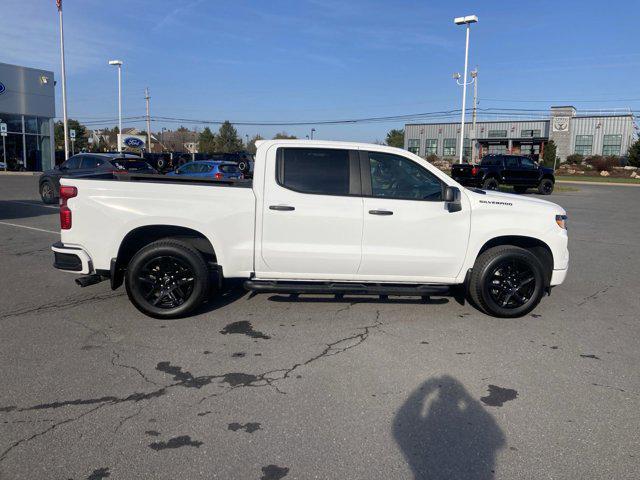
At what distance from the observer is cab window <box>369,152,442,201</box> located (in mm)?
5723

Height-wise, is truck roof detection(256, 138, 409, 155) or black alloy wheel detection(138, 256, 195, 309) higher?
truck roof detection(256, 138, 409, 155)

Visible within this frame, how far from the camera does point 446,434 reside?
3.45 metres

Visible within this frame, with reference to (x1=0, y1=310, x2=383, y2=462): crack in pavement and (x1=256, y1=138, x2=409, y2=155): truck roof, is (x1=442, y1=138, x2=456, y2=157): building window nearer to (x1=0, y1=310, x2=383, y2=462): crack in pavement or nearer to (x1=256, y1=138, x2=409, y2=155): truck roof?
(x1=256, y1=138, x2=409, y2=155): truck roof

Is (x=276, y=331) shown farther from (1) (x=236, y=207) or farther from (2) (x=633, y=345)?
(2) (x=633, y=345)

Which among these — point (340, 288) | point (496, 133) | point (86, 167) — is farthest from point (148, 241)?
point (496, 133)

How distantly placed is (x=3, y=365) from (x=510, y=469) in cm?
394

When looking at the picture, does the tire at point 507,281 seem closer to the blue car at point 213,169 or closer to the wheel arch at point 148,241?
the wheel arch at point 148,241

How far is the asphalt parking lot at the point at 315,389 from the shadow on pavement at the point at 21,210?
8.46 meters

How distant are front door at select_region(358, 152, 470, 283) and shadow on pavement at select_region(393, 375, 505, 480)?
1707 millimetres

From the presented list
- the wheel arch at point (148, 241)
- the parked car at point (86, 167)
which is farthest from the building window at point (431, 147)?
the wheel arch at point (148, 241)

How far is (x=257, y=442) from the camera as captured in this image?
333 cm

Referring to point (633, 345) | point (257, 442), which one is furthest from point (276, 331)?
point (633, 345)

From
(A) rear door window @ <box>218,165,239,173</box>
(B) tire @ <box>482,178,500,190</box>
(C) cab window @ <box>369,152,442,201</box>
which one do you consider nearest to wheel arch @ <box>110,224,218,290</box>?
(C) cab window @ <box>369,152,442,201</box>

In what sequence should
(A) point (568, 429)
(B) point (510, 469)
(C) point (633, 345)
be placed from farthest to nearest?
1. (C) point (633, 345)
2. (A) point (568, 429)
3. (B) point (510, 469)
